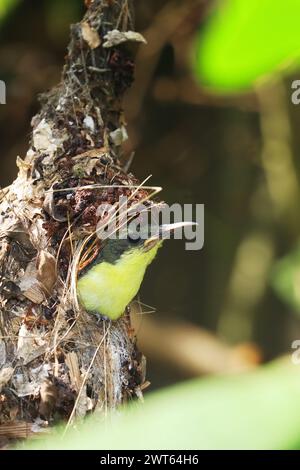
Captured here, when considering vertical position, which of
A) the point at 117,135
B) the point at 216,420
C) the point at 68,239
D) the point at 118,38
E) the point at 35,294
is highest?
the point at 118,38

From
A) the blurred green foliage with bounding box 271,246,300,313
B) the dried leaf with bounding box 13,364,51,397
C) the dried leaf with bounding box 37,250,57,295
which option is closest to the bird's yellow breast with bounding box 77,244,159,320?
the dried leaf with bounding box 37,250,57,295

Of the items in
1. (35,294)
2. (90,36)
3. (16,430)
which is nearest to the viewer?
(16,430)

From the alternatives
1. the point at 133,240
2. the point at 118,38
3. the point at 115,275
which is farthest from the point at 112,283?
the point at 118,38

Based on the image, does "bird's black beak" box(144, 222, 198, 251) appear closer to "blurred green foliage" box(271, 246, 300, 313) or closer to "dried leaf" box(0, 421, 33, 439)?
"dried leaf" box(0, 421, 33, 439)

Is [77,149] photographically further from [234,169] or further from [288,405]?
[234,169]

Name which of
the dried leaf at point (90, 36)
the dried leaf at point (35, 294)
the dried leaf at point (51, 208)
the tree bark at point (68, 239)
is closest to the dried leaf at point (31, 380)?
the tree bark at point (68, 239)

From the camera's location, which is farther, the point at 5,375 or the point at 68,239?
the point at 68,239

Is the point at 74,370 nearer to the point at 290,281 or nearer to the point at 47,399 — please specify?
the point at 47,399
